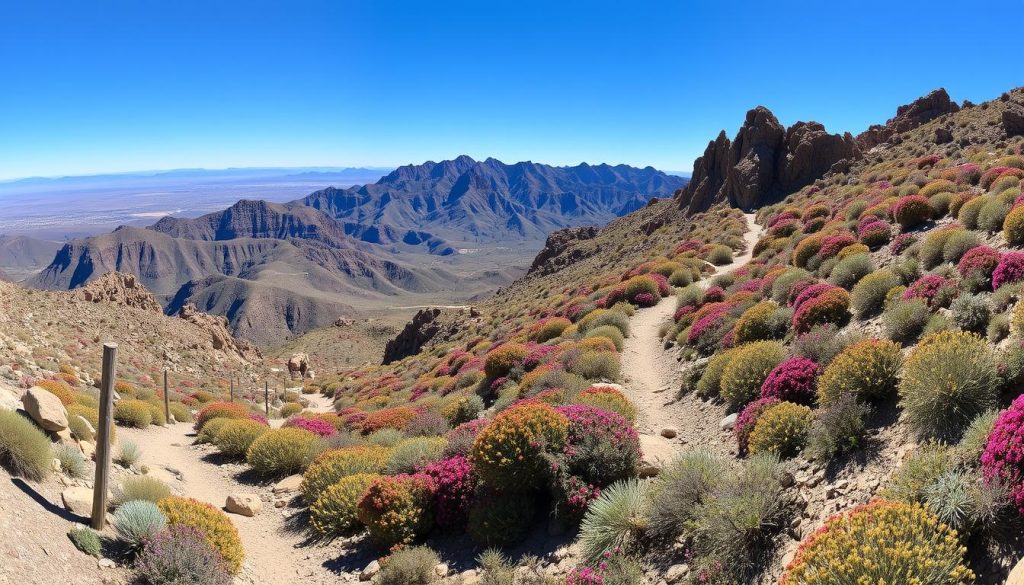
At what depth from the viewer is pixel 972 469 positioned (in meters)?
A: 5.08

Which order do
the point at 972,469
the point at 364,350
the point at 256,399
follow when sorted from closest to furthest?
the point at 972,469
the point at 256,399
the point at 364,350

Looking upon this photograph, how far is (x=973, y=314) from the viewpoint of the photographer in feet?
26.5

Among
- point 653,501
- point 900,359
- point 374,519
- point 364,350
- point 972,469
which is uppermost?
point 900,359

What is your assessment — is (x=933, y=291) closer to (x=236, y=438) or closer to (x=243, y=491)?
(x=243, y=491)

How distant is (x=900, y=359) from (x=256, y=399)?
34.7 m

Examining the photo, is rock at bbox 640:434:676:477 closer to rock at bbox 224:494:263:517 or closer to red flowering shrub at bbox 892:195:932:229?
rock at bbox 224:494:263:517

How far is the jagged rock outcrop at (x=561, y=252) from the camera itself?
73.8 meters

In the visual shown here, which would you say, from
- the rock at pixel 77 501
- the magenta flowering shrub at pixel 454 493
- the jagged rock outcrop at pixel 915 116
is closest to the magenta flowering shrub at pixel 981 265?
the magenta flowering shrub at pixel 454 493

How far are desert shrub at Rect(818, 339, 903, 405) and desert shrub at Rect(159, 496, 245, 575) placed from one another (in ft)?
29.3

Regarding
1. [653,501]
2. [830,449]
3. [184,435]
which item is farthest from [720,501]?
[184,435]

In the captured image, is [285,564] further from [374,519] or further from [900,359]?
[900,359]

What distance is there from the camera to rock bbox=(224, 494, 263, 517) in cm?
1114

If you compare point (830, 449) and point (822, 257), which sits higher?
point (822, 257)

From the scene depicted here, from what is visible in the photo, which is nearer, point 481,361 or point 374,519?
point 374,519
